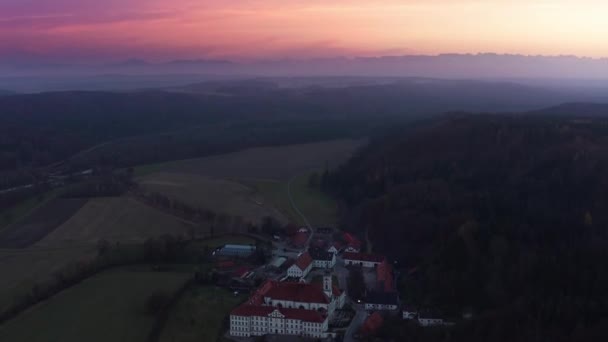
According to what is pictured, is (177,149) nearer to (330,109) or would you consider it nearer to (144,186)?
(144,186)

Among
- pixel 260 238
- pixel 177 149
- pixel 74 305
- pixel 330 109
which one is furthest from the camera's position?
pixel 330 109

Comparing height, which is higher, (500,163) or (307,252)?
(500,163)

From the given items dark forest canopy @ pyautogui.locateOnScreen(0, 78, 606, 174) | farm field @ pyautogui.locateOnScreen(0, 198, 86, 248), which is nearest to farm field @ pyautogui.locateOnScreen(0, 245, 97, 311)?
farm field @ pyautogui.locateOnScreen(0, 198, 86, 248)

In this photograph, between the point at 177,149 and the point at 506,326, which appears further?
the point at 177,149

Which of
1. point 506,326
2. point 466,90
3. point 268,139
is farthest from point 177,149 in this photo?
point 466,90

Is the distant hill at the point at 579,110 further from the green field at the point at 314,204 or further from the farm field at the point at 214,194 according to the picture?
the farm field at the point at 214,194

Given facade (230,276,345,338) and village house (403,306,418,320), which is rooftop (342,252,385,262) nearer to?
facade (230,276,345,338)
